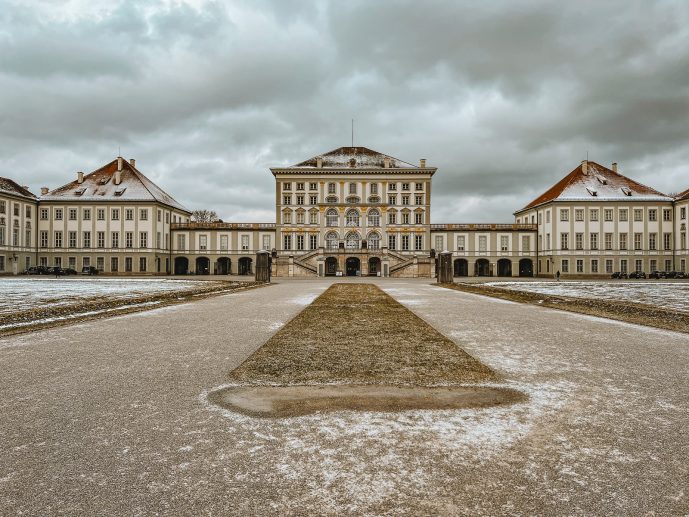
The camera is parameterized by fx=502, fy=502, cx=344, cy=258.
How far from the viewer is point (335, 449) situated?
140 inches

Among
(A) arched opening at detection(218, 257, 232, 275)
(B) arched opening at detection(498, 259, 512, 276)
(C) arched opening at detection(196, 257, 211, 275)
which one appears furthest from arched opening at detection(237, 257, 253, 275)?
(B) arched opening at detection(498, 259, 512, 276)

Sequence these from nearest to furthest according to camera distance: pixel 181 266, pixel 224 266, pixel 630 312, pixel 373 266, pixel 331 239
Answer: pixel 630 312, pixel 373 266, pixel 331 239, pixel 181 266, pixel 224 266

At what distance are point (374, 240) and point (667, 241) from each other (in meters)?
37.0

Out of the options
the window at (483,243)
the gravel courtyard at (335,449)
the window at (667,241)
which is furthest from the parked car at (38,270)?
the window at (667,241)

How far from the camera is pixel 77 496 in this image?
2924 mm

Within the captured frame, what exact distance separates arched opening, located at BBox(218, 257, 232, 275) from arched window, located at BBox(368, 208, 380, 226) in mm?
20635

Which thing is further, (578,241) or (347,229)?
(347,229)

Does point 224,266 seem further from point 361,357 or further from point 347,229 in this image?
point 361,357

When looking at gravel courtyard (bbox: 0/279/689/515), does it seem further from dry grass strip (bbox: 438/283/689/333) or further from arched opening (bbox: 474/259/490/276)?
arched opening (bbox: 474/259/490/276)

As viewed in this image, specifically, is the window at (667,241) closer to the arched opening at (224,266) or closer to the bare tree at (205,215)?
the arched opening at (224,266)

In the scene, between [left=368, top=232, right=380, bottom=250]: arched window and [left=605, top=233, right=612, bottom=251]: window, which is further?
[left=368, top=232, right=380, bottom=250]: arched window

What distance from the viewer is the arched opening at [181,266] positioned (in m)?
71.0

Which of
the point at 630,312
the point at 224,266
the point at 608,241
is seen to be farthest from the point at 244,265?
the point at 630,312

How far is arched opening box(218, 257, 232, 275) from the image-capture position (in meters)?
70.7
